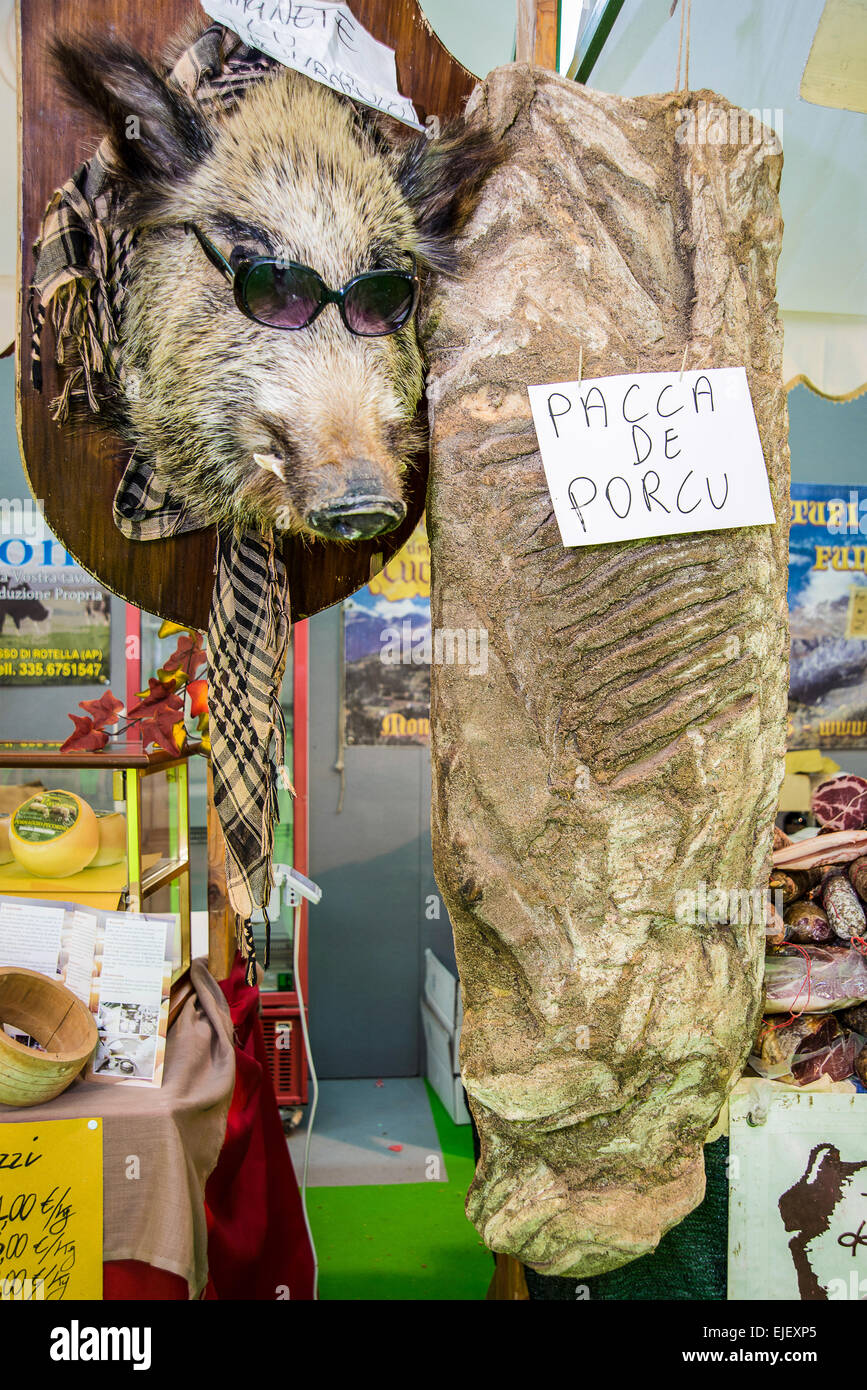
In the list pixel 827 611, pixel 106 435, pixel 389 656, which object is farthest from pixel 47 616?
pixel 827 611

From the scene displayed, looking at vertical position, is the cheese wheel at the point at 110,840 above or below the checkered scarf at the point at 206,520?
below

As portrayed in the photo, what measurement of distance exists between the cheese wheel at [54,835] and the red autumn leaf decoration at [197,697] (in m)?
0.23

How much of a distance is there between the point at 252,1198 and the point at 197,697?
829mm

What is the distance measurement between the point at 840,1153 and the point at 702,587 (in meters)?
0.92

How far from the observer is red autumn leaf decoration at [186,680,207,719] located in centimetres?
138

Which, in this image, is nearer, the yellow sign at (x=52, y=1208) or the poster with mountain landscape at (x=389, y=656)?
the yellow sign at (x=52, y=1208)

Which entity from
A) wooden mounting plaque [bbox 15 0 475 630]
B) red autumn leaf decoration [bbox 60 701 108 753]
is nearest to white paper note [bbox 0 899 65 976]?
red autumn leaf decoration [bbox 60 701 108 753]

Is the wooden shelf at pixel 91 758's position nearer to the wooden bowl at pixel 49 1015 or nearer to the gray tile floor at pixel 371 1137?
the wooden bowl at pixel 49 1015

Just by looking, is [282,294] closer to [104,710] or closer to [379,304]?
[379,304]

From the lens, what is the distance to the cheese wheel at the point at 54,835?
1.19 meters

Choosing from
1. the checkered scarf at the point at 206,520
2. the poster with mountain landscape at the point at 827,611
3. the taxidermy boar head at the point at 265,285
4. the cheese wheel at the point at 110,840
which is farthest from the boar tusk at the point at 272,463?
the poster with mountain landscape at the point at 827,611

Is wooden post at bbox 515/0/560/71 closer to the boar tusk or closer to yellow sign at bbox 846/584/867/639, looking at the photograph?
the boar tusk

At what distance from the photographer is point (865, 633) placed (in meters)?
2.64
